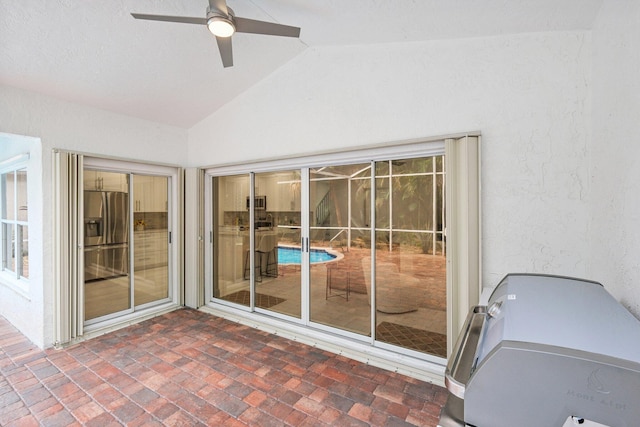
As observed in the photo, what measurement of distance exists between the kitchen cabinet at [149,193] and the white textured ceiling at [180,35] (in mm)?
1062

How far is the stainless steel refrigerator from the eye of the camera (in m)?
4.03

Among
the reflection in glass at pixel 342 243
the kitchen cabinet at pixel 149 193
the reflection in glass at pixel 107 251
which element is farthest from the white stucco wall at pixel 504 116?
the reflection in glass at pixel 107 251

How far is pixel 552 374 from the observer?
821mm

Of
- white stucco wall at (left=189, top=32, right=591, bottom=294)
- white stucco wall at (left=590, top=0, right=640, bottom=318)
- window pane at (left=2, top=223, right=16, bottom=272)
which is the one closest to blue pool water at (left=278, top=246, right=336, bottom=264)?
white stucco wall at (left=189, top=32, right=591, bottom=294)

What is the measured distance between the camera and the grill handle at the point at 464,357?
980mm

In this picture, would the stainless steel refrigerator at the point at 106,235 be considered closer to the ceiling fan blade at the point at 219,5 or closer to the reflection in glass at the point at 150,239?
the reflection in glass at the point at 150,239

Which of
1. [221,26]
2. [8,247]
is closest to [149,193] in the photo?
[8,247]

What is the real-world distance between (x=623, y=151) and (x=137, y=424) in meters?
3.50

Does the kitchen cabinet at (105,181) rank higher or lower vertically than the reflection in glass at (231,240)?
higher

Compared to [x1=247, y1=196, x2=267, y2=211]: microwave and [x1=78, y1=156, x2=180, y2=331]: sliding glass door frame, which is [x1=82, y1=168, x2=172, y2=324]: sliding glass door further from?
[x1=247, y1=196, x2=267, y2=211]: microwave

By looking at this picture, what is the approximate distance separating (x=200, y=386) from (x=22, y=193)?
354 centimetres

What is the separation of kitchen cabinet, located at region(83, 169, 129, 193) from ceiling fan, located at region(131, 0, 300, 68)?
2.68m

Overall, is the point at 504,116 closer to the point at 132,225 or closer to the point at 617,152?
the point at 617,152

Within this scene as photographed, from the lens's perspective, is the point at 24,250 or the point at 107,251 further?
the point at 107,251
